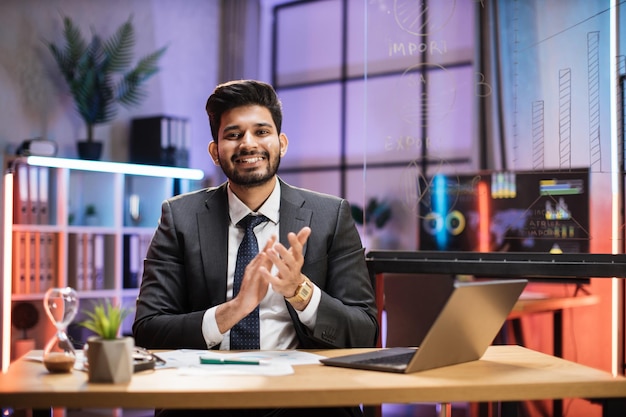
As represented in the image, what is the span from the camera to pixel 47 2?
16.2 ft

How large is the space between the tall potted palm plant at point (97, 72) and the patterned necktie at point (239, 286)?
307 cm

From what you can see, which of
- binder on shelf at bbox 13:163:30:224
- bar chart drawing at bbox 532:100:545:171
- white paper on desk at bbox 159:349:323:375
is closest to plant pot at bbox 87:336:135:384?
white paper on desk at bbox 159:349:323:375

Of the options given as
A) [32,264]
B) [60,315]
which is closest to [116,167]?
[32,264]

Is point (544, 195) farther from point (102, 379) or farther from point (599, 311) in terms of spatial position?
point (599, 311)

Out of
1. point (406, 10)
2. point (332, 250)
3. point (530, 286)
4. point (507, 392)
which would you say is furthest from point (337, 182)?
point (507, 392)

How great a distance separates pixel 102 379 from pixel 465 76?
1737 mm

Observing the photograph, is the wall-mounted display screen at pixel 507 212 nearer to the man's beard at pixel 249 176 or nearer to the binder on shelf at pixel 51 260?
the man's beard at pixel 249 176

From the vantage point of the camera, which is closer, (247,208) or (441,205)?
(247,208)

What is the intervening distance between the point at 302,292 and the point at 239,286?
0.30m

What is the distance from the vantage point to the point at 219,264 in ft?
6.82

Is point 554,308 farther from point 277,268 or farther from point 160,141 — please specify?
point 160,141

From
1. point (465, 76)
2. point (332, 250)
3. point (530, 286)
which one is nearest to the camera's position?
point (332, 250)

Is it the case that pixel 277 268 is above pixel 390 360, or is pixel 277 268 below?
above

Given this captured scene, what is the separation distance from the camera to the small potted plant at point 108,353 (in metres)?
1.31
